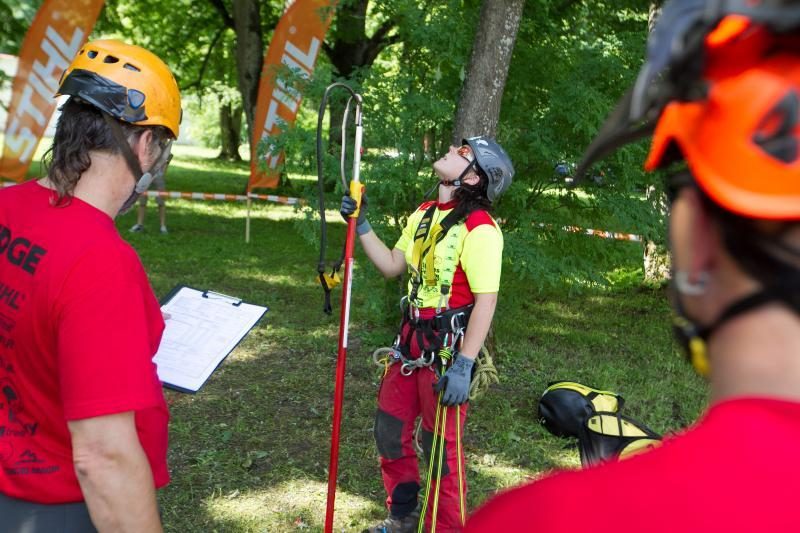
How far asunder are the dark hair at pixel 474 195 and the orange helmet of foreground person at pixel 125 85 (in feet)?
6.58

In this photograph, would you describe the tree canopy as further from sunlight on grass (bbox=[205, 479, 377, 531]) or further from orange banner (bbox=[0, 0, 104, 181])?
orange banner (bbox=[0, 0, 104, 181])

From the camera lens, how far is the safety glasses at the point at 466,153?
13.4 ft

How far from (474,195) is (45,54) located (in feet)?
38.6

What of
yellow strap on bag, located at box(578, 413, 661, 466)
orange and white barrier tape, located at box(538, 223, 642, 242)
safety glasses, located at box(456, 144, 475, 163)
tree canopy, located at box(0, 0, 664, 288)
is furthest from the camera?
orange and white barrier tape, located at box(538, 223, 642, 242)

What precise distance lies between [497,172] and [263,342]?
14.6ft

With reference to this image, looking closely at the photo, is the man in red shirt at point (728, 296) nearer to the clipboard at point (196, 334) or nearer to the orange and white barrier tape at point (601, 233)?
the clipboard at point (196, 334)

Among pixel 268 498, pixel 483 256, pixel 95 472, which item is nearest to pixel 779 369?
pixel 95 472

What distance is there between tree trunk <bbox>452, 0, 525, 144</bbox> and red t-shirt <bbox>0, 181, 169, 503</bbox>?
457cm

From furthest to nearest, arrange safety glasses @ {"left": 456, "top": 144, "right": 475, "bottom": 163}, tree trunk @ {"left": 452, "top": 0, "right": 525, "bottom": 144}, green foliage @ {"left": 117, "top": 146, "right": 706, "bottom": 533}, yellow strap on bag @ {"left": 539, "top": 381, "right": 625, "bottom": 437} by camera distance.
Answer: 1. tree trunk @ {"left": 452, "top": 0, "right": 525, "bottom": 144}
2. yellow strap on bag @ {"left": 539, "top": 381, "right": 625, "bottom": 437}
3. green foliage @ {"left": 117, "top": 146, "right": 706, "bottom": 533}
4. safety glasses @ {"left": 456, "top": 144, "right": 475, "bottom": 163}

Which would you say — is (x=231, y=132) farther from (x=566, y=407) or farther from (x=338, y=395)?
(x=338, y=395)

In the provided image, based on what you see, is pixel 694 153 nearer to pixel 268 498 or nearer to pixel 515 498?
pixel 515 498

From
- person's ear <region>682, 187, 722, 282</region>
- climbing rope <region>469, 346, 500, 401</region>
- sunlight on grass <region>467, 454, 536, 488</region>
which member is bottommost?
sunlight on grass <region>467, 454, 536, 488</region>

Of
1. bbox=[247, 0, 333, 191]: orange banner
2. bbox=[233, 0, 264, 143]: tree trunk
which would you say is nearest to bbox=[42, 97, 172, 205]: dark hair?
bbox=[247, 0, 333, 191]: orange banner

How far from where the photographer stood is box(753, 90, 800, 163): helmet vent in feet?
2.60
